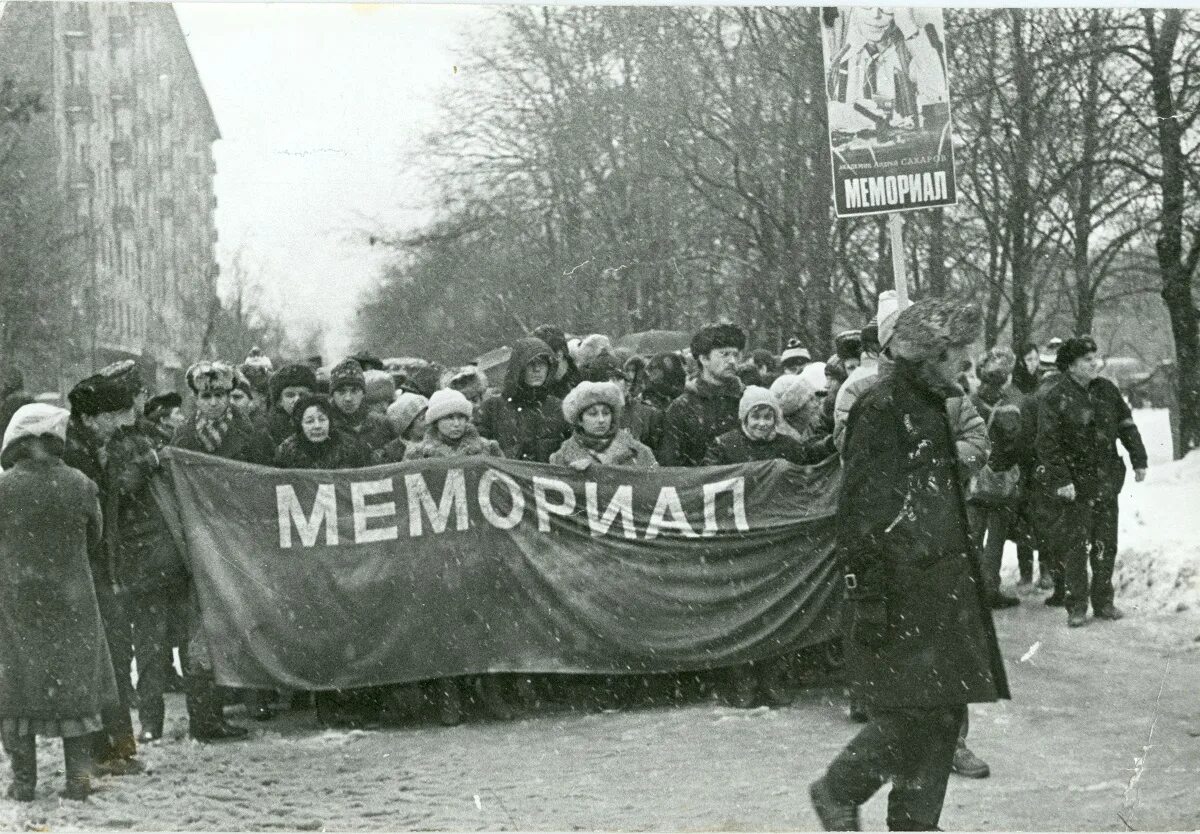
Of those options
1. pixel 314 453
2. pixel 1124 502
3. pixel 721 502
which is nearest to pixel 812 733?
pixel 721 502

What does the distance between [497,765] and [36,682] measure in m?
2.00

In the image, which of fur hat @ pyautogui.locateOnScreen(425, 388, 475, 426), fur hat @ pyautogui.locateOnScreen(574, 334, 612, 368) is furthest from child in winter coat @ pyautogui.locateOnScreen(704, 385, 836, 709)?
fur hat @ pyautogui.locateOnScreen(574, 334, 612, 368)

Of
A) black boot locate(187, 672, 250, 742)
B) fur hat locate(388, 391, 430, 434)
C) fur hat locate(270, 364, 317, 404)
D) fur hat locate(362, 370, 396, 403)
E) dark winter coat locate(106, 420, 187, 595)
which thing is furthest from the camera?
fur hat locate(362, 370, 396, 403)

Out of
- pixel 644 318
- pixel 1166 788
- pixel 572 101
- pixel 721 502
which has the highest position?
pixel 572 101

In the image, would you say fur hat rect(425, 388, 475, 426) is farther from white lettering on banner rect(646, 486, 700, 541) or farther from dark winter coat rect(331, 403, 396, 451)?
white lettering on banner rect(646, 486, 700, 541)

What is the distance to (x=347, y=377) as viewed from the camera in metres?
8.52

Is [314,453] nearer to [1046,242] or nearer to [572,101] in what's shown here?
[1046,242]

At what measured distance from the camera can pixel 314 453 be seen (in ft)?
25.1

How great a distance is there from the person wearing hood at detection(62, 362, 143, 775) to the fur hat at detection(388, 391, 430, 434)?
7.21 feet

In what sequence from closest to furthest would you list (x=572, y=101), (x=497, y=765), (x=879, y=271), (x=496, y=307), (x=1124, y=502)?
(x=497, y=765)
(x=1124, y=502)
(x=879, y=271)
(x=572, y=101)
(x=496, y=307)

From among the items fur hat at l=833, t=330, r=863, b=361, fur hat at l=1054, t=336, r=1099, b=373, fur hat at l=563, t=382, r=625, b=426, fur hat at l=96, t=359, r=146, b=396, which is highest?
fur hat at l=833, t=330, r=863, b=361

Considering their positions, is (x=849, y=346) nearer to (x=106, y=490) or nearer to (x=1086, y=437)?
(x=1086, y=437)

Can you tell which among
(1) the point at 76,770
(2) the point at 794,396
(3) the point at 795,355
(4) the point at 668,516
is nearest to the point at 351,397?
(4) the point at 668,516

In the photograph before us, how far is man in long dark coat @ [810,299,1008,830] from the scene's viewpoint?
179 inches
